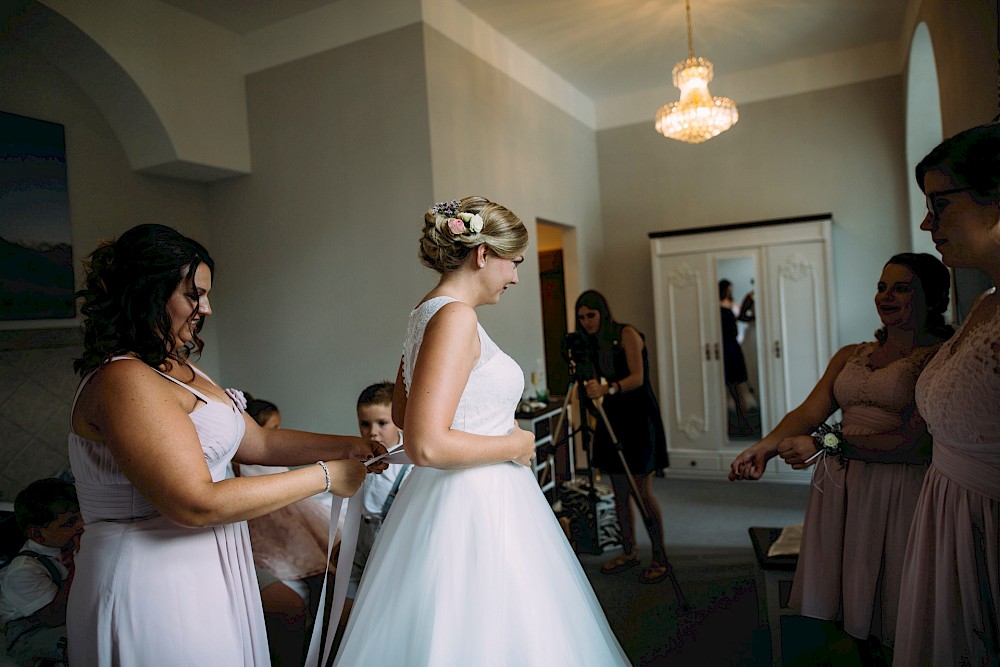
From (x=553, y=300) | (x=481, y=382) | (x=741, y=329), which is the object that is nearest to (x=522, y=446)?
(x=481, y=382)

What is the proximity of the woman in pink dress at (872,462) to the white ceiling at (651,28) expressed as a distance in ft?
9.95

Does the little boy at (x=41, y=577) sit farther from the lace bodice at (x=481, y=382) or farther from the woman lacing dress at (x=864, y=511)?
the woman lacing dress at (x=864, y=511)

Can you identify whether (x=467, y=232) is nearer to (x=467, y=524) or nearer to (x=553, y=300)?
(x=467, y=524)

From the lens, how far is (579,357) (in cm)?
312

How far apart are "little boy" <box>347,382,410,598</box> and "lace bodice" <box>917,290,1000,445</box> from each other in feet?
4.70

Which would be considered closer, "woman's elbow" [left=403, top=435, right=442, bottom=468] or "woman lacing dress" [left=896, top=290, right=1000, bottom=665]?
"woman lacing dress" [left=896, top=290, right=1000, bottom=665]

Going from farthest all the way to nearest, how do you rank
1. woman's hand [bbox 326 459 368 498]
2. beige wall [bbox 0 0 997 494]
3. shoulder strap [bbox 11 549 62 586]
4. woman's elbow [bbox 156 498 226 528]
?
beige wall [bbox 0 0 997 494] → shoulder strap [bbox 11 549 62 586] → woman's hand [bbox 326 459 368 498] → woman's elbow [bbox 156 498 226 528]

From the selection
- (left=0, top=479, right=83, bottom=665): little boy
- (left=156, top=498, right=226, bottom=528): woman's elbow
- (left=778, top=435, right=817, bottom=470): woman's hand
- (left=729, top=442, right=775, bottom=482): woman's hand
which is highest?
(left=156, top=498, right=226, bottom=528): woman's elbow

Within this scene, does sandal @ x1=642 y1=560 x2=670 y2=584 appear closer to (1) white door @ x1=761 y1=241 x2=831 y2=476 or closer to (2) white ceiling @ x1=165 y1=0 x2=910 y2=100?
(1) white door @ x1=761 y1=241 x2=831 y2=476

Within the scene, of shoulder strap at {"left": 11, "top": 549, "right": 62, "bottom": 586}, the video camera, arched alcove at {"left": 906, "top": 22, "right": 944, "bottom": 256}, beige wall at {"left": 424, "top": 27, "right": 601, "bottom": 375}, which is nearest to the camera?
shoulder strap at {"left": 11, "top": 549, "right": 62, "bottom": 586}

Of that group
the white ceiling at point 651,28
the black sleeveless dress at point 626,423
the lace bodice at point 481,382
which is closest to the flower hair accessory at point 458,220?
the lace bodice at point 481,382

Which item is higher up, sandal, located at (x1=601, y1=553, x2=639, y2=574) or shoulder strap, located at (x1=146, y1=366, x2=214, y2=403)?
shoulder strap, located at (x1=146, y1=366, x2=214, y2=403)

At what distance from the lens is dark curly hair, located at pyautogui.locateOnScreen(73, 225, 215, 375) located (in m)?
1.22

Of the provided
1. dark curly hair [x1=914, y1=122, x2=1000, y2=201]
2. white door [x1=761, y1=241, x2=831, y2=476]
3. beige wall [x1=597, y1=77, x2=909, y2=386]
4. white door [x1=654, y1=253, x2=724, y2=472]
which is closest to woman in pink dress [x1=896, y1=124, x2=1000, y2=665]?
dark curly hair [x1=914, y1=122, x2=1000, y2=201]
